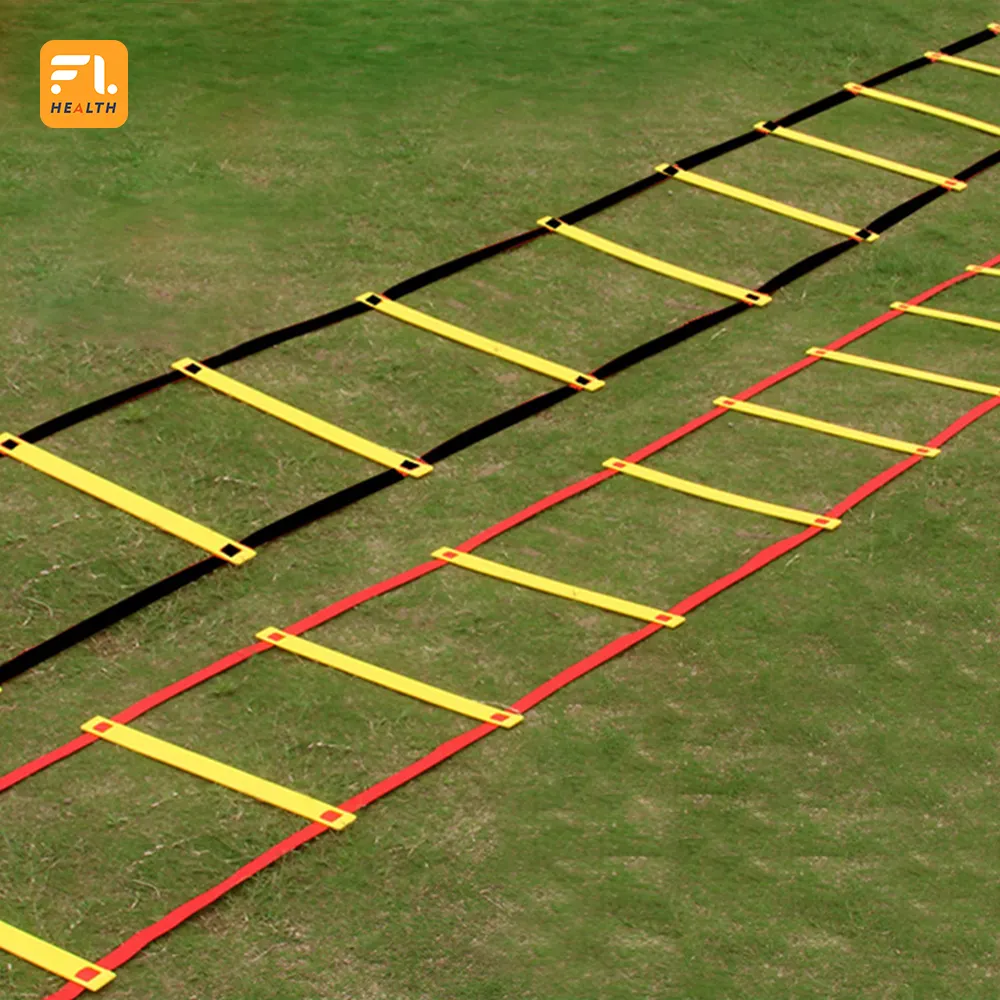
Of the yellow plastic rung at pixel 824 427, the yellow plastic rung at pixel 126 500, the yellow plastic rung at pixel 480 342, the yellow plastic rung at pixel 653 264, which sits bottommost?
the yellow plastic rung at pixel 126 500

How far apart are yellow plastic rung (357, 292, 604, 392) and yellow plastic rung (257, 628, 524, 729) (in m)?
1.94

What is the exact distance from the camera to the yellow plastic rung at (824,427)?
263 inches

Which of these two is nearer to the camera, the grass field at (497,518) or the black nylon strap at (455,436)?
the grass field at (497,518)

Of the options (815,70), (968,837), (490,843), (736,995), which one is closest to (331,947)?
(490,843)

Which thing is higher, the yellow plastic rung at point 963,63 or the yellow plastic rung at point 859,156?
the yellow plastic rung at point 963,63

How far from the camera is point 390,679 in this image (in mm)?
5531

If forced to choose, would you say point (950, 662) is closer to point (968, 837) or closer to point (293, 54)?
point (968, 837)

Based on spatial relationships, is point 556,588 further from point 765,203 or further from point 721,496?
point 765,203

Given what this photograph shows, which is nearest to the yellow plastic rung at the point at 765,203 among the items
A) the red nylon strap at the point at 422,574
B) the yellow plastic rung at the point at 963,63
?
the red nylon strap at the point at 422,574

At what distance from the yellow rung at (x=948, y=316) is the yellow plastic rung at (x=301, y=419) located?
2.42 m

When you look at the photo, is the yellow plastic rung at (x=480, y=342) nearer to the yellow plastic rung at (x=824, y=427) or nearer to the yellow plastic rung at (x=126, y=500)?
the yellow plastic rung at (x=824, y=427)

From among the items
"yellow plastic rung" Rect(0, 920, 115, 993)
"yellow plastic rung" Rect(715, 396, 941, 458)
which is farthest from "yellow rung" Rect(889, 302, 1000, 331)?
Result: "yellow plastic rung" Rect(0, 920, 115, 993)

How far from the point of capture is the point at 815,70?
9.78 metres

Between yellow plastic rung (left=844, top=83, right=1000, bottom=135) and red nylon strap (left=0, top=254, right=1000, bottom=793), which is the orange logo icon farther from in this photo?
yellow plastic rung (left=844, top=83, right=1000, bottom=135)
